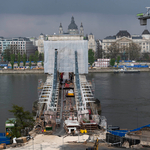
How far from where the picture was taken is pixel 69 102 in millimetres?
23281

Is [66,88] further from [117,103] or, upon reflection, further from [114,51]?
[114,51]

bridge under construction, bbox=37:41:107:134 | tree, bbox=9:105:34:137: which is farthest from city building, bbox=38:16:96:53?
tree, bbox=9:105:34:137

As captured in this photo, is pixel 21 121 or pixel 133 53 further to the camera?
pixel 133 53

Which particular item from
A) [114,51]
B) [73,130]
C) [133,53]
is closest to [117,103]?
[73,130]

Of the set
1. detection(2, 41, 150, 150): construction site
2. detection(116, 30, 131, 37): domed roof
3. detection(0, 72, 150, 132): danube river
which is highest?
detection(116, 30, 131, 37): domed roof

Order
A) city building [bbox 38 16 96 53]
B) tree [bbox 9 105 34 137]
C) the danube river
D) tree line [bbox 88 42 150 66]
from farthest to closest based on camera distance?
tree line [bbox 88 42 150 66] → city building [bbox 38 16 96 53] → the danube river → tree [bbox 9 105 34 137]

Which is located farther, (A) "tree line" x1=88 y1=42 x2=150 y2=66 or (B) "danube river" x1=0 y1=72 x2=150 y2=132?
(A) "tree line" x1=88 y1=42 x2=150 y2=66

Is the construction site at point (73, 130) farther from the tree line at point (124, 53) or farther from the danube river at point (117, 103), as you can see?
the tree line at point (124, 53)

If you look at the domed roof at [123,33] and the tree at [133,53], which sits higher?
the domed roof at [123,33]

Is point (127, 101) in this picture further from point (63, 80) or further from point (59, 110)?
point (59, 110)

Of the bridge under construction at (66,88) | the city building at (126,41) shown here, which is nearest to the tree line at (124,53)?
the city building at (126,41)

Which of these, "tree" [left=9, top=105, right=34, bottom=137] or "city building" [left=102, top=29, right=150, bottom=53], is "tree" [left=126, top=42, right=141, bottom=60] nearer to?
"city building" [left=102, top=29, right=150, bottom=53]

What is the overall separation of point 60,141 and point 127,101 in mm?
17008

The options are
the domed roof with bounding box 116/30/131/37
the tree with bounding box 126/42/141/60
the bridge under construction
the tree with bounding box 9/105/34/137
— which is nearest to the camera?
the tree with bounding box 9/105/34/137
